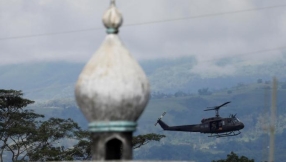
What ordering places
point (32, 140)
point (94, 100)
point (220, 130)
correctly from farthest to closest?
1. point (220, 130)
2. point (32, 140)
3. point (94, 100)

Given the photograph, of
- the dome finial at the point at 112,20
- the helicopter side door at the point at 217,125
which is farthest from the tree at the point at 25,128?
the dome finial at the point at 112,20

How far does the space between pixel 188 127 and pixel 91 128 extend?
364ft

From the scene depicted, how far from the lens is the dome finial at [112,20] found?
23.8 m

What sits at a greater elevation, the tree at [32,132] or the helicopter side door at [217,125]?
the helicopter side door at [217,125]

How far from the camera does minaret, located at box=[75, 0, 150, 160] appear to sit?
23.0 metres

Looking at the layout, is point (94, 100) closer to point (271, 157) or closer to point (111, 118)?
point (111, 118)

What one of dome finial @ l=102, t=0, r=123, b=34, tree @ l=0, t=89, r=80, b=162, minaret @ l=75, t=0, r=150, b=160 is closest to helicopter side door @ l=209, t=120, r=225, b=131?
tree @ l=0, t=89, r=80, b=162

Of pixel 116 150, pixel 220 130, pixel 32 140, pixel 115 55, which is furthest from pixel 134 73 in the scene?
pixel 220 130

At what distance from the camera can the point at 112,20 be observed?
23812mm

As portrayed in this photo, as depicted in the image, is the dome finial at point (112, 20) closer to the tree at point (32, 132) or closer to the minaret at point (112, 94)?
the minaret at point (112, 94)

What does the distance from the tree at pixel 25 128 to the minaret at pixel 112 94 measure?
7969 centimetres

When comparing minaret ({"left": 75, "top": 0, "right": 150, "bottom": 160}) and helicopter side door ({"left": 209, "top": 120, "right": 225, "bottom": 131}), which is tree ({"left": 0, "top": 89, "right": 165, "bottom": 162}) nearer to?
helicopter side door ({"left": 209, "top": 120, "right": 225, "bottom": 131})

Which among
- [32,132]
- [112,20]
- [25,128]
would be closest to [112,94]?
[112,20]

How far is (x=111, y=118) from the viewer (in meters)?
23.2
